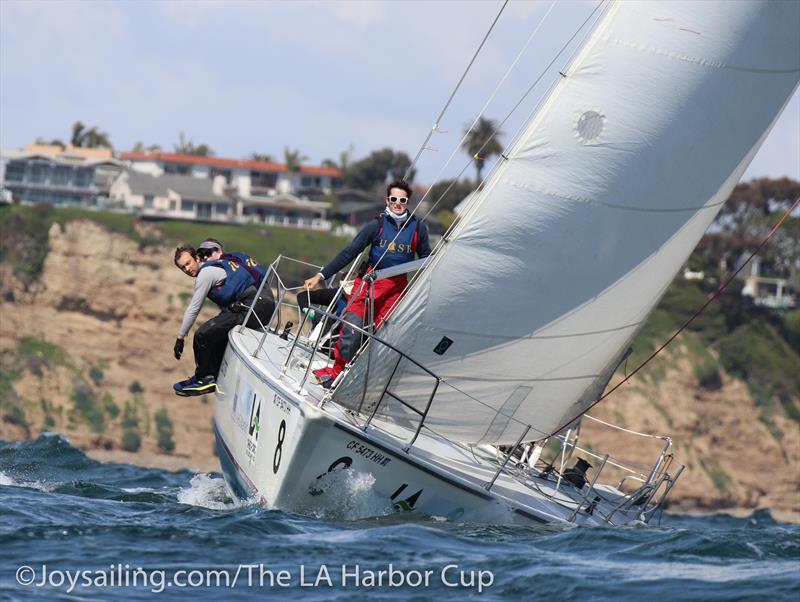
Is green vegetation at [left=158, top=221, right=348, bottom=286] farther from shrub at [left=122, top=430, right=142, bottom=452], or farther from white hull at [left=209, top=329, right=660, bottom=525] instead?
white hull at [left=209, top=329, right=660, bottom=525]

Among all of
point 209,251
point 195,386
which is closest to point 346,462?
point 195,386

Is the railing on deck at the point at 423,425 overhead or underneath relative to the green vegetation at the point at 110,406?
overhead

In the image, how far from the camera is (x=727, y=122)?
10766mm

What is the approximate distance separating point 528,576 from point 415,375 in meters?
2.46

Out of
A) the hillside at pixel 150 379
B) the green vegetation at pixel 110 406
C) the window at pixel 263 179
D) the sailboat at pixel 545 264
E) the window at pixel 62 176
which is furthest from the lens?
the window at pixel 263 179

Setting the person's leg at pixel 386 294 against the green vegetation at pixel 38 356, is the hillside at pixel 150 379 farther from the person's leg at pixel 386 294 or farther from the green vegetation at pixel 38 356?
the person's leg at pixel 386 294

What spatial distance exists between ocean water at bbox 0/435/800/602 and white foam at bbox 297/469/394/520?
16 mm

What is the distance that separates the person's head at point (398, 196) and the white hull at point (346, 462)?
1763 mm

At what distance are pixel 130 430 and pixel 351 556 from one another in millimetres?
39757

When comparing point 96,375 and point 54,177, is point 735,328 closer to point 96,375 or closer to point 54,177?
point 96,375

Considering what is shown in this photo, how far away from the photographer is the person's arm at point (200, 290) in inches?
479

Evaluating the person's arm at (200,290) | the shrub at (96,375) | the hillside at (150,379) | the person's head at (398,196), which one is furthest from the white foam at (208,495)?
the shrub at (96,375)

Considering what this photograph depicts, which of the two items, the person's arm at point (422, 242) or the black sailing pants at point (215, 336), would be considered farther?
the black sailing pants at point (215, 336)

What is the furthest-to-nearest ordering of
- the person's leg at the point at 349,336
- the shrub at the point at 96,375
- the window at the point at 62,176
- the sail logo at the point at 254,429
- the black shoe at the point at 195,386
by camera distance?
the window at the point at 62,176 → the shrub at the point at 96,375 → the black shoe at the point at 195,386 → the person's leg at the point at 349,336 → the sail logo at the point at 254,429
